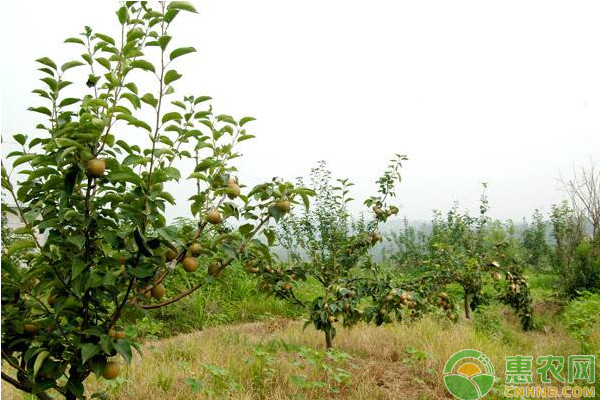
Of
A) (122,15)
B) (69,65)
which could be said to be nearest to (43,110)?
(69,65)

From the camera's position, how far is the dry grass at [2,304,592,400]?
3188mm

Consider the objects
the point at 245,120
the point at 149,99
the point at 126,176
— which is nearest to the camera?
the point at 126,176

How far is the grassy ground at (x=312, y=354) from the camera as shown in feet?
10.5

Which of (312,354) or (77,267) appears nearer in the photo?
(77,267)

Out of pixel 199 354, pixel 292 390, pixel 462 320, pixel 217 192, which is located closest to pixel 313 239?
Result: pixel 199 354

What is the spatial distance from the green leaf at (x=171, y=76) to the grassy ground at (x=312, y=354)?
1054 millimetres

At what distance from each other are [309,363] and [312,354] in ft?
0.57

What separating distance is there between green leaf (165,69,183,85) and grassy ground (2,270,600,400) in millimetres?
1054

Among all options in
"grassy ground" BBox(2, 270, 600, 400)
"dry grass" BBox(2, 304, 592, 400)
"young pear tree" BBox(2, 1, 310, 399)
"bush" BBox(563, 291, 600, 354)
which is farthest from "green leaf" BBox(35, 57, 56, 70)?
"bush" BBox(563, 291, 600, 354)

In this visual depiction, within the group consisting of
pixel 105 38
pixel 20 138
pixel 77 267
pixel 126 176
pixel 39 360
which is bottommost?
pixel 39 360

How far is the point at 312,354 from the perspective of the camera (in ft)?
12.6

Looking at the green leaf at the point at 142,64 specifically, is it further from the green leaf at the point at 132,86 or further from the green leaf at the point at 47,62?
the green leaf at the point at 47,62

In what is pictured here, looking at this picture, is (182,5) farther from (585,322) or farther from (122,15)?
(585,322)

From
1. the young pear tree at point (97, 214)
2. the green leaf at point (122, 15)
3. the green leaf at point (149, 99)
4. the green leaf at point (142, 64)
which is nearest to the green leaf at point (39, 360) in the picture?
the young pear tree at point (97, 214)
